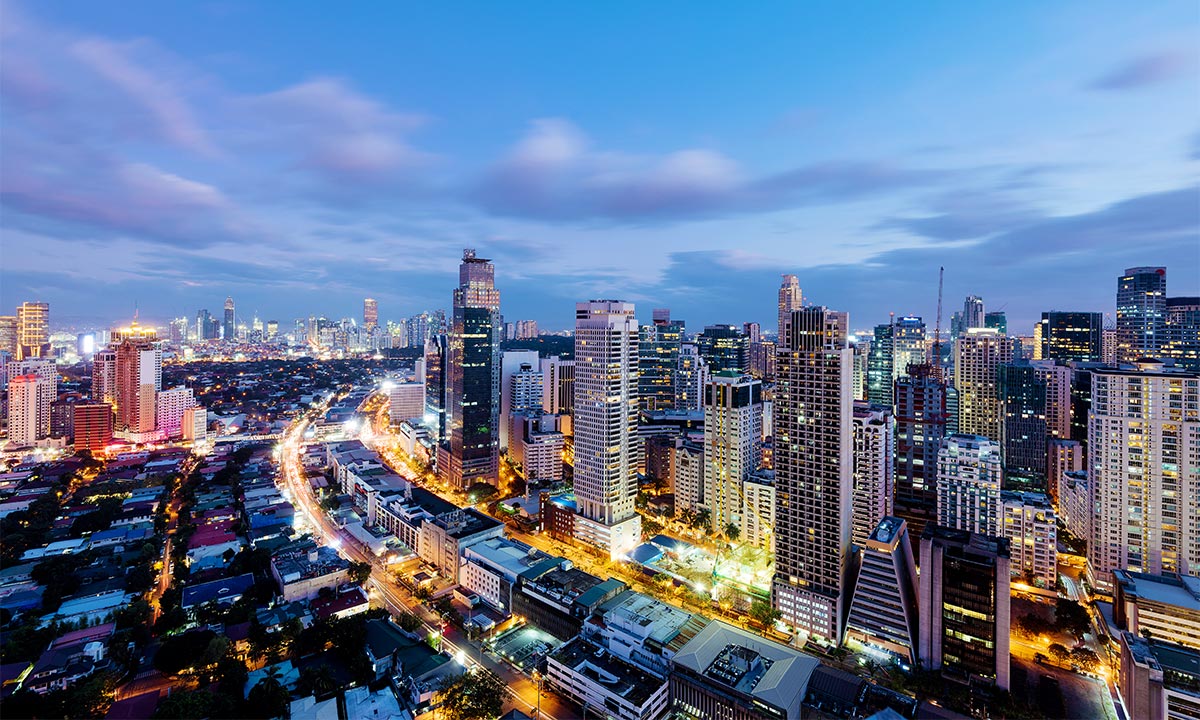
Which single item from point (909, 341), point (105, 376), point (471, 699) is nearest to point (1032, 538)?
point (471, 699)

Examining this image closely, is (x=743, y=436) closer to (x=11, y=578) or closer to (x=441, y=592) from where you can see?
(x=441, y=592)

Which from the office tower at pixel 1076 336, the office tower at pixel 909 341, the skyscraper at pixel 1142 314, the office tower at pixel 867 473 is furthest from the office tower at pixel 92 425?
the skyscraper at pixel 1142 314

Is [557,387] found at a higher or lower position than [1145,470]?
higher

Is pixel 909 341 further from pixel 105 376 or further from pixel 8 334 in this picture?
pixel 8 334

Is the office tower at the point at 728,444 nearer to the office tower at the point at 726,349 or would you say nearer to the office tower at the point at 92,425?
the office tower at the point at 726,349

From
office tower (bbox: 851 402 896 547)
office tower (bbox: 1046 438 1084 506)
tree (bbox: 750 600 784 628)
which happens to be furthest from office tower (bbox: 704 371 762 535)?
office tower (bbox: 1046 438 1084 506)

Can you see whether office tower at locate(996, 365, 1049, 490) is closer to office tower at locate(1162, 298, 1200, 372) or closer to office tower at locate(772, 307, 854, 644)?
office tower at locate(1162, 298, 1200, 372)
